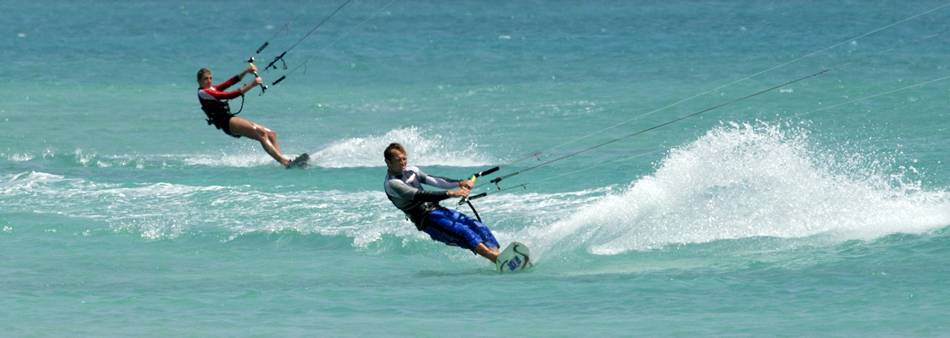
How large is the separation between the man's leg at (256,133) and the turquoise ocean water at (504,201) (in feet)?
1.01

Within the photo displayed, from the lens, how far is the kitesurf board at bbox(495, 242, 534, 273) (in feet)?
35.0

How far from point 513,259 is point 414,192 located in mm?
891

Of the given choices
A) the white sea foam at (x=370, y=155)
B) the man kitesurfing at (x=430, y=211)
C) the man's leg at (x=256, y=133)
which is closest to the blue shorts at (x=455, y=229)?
the man kitesurfing at (x=430, y=211)

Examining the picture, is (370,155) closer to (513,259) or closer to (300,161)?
(300,161)

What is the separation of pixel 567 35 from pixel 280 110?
16.2m

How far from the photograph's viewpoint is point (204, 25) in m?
48.7

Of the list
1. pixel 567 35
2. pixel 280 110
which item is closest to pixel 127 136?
pixel 280 110

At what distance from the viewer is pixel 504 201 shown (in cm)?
1421

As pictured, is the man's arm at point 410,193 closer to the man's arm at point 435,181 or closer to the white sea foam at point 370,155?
the man's arm at point 435,181

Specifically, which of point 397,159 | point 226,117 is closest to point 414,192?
point 397,159

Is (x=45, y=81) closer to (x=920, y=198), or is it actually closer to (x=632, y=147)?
(x=632, y=147)

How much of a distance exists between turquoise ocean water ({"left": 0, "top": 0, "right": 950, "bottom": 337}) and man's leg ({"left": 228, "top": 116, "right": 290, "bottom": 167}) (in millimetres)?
308

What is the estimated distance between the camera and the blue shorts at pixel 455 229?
10570 mm

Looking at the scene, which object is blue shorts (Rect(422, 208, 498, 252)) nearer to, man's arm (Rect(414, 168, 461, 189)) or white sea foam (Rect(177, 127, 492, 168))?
man's arm (Rect(414, 168, 461, 189))
